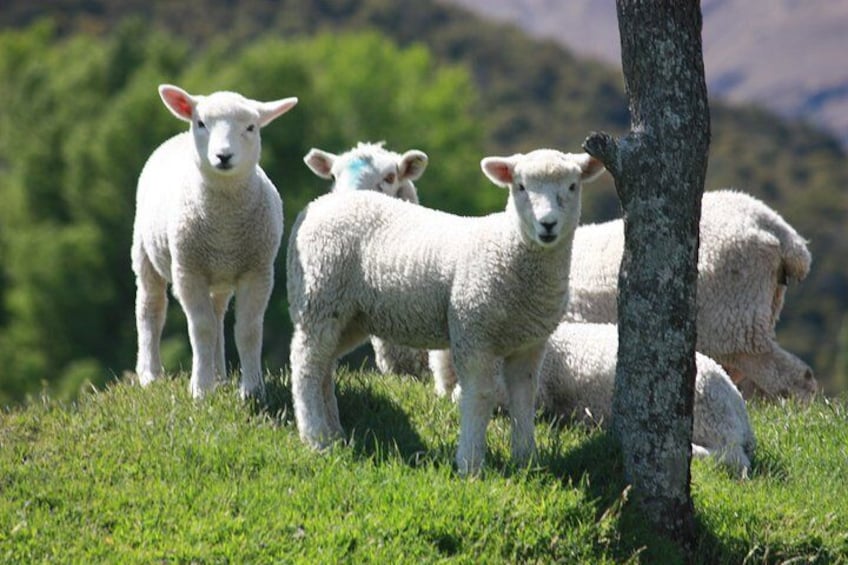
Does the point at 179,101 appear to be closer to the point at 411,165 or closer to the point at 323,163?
the point at 323,163

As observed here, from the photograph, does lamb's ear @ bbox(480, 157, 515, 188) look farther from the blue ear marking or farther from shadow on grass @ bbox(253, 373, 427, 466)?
the blue ear marking

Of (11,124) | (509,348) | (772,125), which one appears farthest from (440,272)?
(772,125)

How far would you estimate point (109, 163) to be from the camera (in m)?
38.8

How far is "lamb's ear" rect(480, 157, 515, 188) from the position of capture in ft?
21.6

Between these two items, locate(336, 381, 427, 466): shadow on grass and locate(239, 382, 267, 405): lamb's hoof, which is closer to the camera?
locate(336, 381, 427, 466): shadow on grass

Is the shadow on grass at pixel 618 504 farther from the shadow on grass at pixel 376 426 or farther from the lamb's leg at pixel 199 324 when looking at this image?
the lamb's leg at pixel 199 324

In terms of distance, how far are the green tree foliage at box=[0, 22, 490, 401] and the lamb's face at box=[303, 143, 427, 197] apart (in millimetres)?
19756

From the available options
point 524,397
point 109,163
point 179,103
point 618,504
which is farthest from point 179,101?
point 109,163

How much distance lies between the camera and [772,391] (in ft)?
31.7

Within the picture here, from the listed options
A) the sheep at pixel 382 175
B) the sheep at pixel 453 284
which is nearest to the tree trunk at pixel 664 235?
the sheep at pixel 453 284

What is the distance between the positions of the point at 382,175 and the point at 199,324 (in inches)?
90.8

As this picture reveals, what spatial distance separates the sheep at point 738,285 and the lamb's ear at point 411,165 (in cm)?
138

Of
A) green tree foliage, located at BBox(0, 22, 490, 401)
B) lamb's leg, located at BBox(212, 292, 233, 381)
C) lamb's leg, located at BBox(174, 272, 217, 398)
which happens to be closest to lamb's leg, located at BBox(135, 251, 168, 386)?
lamb's leg, located at BBox(212, 292, 233, 381)

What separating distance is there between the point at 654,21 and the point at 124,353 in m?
32.5
